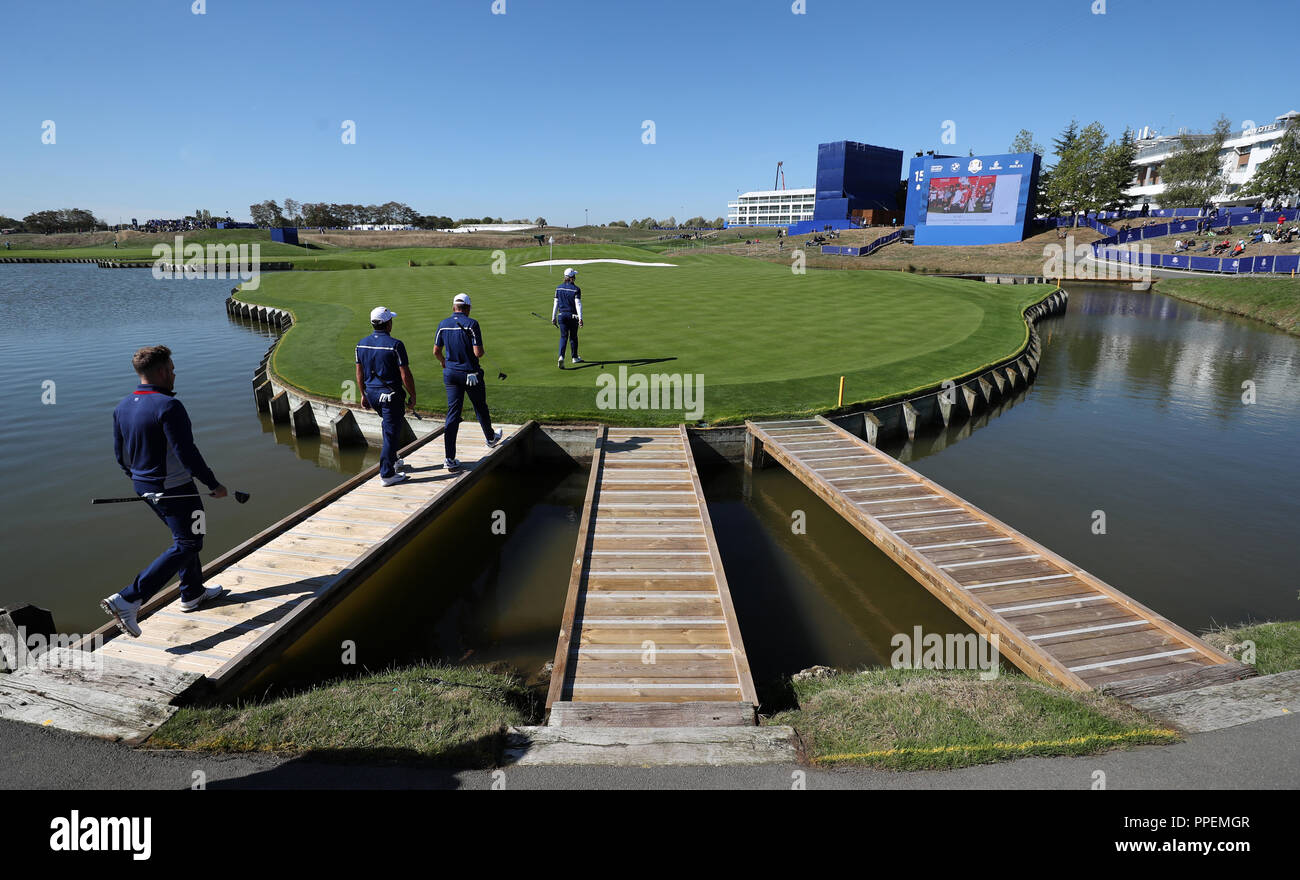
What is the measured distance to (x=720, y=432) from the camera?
14.5 metres

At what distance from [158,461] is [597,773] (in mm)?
5247

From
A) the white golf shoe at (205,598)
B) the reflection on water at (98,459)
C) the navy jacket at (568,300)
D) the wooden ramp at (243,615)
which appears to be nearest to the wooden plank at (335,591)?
the wooden ramp at (243,615)

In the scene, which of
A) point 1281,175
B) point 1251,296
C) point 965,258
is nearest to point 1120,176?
point 1281,175

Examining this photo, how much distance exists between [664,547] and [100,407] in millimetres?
19062

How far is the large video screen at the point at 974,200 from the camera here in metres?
72.3

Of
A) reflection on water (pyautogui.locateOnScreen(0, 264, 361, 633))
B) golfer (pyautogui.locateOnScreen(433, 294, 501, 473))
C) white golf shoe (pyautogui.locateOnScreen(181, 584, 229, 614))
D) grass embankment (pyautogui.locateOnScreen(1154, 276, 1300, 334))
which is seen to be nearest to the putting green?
reflection on water (pyautogui.locateOnScreen(0, 264, 361, 633))

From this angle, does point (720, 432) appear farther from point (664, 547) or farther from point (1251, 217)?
point (1251, 217)

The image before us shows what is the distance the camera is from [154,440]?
607 cm

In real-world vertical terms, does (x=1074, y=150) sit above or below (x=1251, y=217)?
above

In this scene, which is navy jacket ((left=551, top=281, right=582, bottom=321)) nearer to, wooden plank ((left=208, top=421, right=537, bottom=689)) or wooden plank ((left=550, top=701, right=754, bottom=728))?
wooden plank ((left=208, top=421, right=537, bottom=689))

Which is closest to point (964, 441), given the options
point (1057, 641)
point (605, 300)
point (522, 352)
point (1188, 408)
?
point (1188, 408)

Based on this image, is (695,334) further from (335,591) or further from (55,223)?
(55,223)

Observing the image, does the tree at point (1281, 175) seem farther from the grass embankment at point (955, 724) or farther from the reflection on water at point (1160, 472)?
the grass embankment at point (955, 724)
